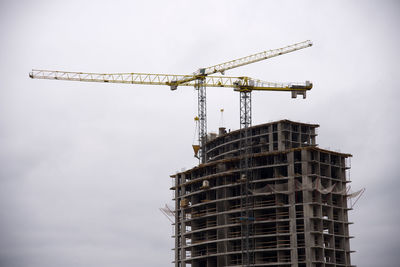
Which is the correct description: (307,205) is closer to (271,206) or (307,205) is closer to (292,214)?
(292,214)

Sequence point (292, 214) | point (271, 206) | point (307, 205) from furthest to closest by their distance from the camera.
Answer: point (271, 206)
point (292, 214)
point (307, 205)

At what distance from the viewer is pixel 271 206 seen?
418 ft

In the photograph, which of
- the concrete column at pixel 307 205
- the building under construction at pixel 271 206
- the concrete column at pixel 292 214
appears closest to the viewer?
the concrete column at pixel 307 205

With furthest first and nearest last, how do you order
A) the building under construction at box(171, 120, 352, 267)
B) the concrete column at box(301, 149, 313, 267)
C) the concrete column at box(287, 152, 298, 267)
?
the building under construction at box(171, 120, 352, 267) < the concrete column at box(287, 152, 298, 267) < the concrete column at box(301, 149, 313, 267)

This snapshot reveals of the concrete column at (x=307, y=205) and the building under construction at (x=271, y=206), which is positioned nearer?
the concrete column at (x=307, y=205)

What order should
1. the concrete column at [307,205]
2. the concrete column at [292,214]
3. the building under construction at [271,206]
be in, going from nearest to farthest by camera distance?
the concrete column at [307,205], the concrete column at [292,214], the building under construction at [271,206]

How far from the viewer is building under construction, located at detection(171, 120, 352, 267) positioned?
125 metres

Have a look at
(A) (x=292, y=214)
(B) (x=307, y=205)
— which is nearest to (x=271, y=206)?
(A) (x=292, y=214)

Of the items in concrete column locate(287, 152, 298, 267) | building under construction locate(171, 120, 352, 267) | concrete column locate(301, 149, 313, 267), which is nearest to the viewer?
concrete column locate(301, 149, 313, 267)

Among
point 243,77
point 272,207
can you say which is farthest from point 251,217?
point 243,77

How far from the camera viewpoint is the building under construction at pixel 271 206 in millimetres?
124875

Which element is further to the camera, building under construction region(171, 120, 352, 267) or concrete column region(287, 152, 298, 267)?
building under construction region(171, 120, 352, 267)

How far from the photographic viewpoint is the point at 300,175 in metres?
127

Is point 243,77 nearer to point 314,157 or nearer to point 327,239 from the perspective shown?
point 314,157
